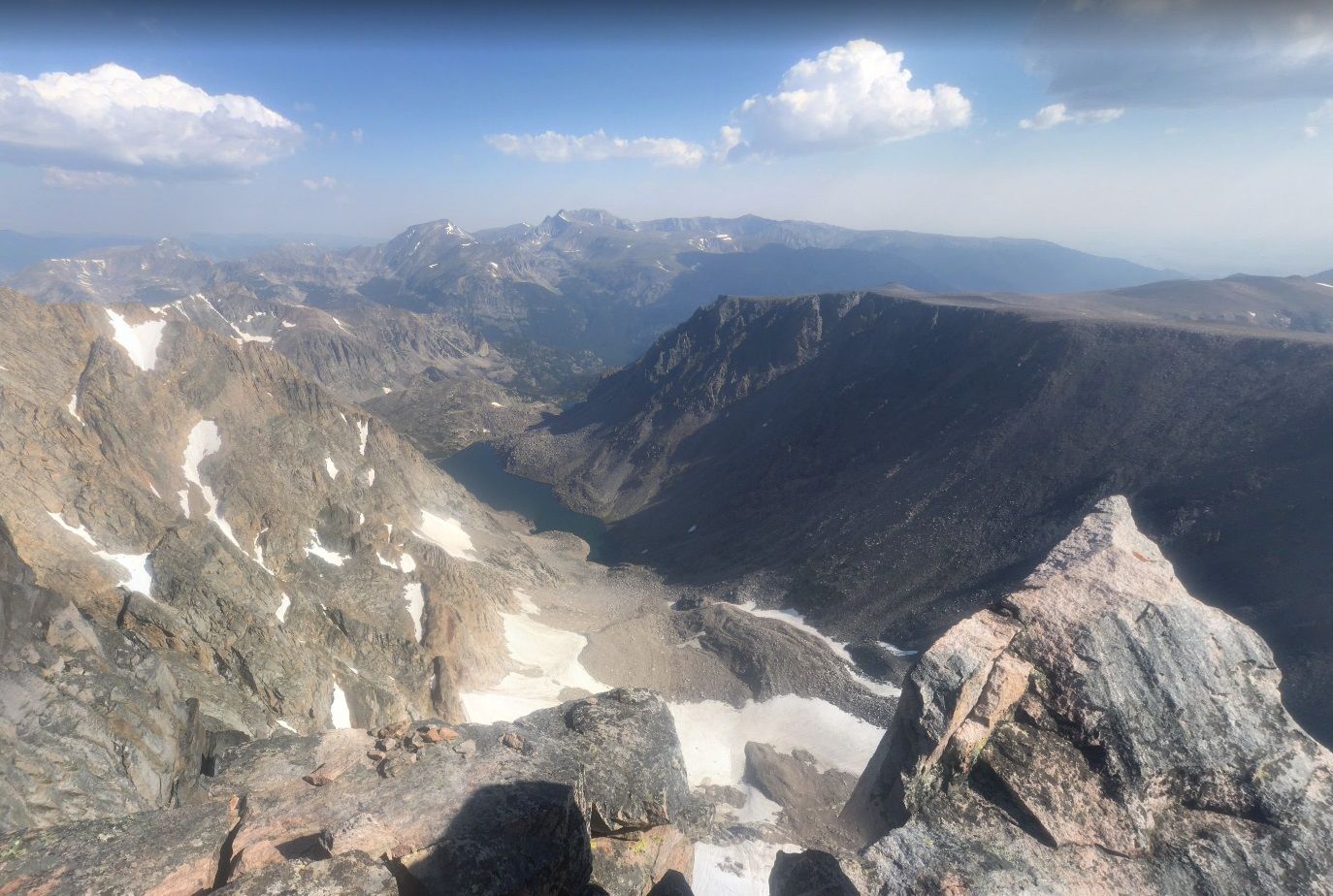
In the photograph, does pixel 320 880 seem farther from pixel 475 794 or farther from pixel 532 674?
pixel 532 674

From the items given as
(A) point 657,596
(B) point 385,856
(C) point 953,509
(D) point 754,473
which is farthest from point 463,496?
(B) point 385,856

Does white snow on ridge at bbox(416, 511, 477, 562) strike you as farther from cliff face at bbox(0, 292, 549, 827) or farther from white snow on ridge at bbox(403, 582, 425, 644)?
white snow on ridge at bbox(403, 582, 425, 644)

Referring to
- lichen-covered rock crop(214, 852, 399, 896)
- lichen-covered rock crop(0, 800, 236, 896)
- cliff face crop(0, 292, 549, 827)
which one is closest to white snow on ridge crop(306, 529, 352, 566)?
cliff face crop(0, 292, 549, 827)

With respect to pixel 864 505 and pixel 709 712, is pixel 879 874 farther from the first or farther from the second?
pixel 864 505

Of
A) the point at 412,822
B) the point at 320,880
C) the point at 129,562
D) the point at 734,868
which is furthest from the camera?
the point at 734,868

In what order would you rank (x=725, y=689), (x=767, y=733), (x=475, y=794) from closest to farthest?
(x=475, y=794) < (x=767, y=733) < (x=725, y=689)

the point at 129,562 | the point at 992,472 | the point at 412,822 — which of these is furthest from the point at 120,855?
the point at 992,472

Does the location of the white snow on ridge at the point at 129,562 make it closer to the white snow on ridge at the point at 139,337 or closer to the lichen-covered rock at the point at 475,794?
the lichen-covered rock at the point at 475,794
